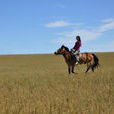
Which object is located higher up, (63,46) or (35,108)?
(63,46)

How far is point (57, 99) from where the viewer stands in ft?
21.1

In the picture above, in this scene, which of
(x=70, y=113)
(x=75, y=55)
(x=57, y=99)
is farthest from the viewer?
(x=75, y=55)

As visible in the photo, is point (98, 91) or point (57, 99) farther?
point (98, 91)

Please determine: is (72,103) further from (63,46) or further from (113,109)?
(63,46)

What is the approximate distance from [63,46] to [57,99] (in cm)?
1148

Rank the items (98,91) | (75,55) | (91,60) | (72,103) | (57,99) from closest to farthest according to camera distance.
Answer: (72,103)
(57,99)
(98,91)
(75,55)
(91,60)

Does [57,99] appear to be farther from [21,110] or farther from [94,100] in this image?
[21,110]

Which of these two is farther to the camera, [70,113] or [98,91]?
[98,91]

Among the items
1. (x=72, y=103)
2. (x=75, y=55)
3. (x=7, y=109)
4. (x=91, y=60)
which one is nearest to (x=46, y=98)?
(x=72, y=103)

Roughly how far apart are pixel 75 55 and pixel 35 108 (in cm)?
1238

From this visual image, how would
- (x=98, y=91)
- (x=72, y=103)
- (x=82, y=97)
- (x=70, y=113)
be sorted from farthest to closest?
1. (x=98, y=91)
2. (x=82, y=97)
3. (x=72, y=103)
4. (x=70, y=113)

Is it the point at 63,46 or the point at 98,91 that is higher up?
the point at 63,46

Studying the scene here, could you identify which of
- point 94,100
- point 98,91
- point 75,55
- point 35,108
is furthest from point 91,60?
point 35,108

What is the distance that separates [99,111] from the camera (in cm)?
527
